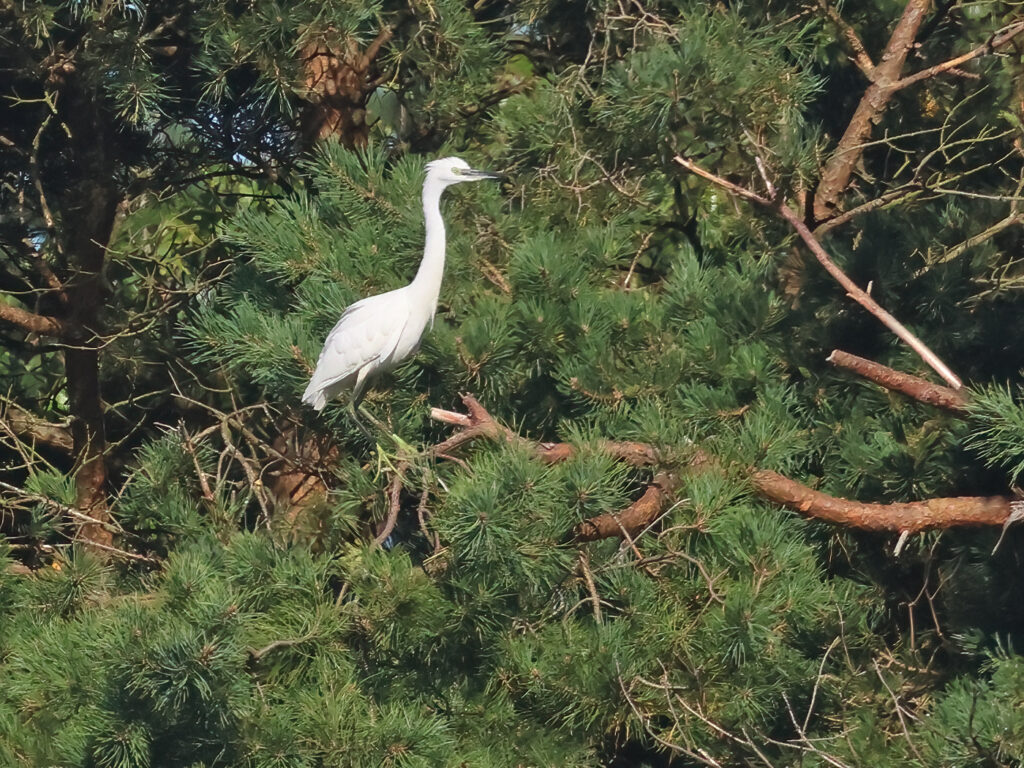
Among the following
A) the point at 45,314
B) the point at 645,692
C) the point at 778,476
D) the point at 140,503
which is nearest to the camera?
the point at 778,476

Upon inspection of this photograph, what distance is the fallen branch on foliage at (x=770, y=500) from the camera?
101 inches

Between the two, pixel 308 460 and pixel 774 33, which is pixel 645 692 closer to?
pixel 308 460

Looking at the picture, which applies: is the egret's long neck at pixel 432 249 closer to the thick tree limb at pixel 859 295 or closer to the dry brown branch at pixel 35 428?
the thick tree limb at pixel 859 295

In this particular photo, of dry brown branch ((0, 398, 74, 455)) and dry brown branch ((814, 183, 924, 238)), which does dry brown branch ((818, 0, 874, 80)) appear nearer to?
dry brown branch ((814, 183, 924, 238))

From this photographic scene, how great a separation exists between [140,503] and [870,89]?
2.06m

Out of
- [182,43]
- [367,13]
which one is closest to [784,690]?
[367,13]

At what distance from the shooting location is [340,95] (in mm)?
4066

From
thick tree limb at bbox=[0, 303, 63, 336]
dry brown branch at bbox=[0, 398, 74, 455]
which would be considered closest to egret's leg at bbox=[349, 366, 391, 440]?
thick tree limb at bbox=[0, 303, 63, 336]

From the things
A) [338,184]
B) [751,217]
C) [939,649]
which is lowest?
[939,649]

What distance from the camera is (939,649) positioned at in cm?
309

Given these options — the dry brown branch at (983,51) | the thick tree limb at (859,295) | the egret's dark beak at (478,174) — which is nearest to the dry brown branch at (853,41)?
the dry brown branch at (983,51)

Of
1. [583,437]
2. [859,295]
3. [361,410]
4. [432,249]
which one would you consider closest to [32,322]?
[361,410]

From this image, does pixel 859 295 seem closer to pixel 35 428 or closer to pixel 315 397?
pixel 315 397

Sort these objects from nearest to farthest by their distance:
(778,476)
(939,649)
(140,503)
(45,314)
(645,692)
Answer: (778,476) → (645,692) → (939,649) → (140,503) → (45,314)
